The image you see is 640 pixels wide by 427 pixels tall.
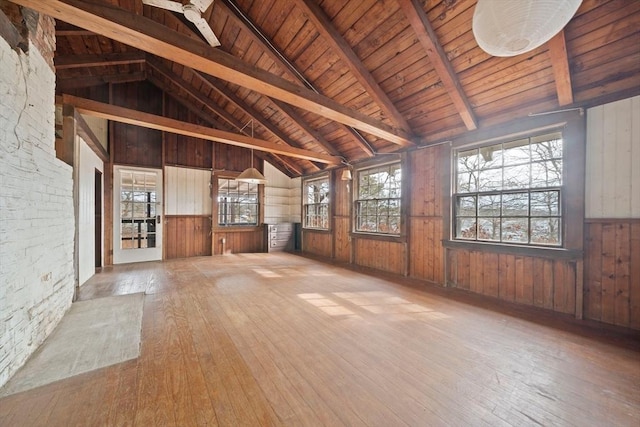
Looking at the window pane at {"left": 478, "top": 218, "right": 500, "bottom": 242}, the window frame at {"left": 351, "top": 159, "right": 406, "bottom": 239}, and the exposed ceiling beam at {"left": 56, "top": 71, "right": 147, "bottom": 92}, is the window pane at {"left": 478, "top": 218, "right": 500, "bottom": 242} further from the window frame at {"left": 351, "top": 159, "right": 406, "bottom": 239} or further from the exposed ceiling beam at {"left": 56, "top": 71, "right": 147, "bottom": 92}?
the exposed ceiling beam at {"left": 56, "top": 71, "right": 147, "bottom": 92}

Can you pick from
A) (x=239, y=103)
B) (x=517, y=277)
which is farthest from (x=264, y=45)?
(x=517, y=277)

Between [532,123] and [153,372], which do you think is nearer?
[153,372]

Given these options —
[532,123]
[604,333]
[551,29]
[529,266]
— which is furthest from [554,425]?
[532,123]

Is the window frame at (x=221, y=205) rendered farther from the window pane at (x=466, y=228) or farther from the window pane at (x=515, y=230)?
the window pane at (x=515, y=230)

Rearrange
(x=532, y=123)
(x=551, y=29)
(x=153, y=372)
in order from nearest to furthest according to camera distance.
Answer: (x=551, y=29)
(x=153, y=372)
(x=532, y=123)

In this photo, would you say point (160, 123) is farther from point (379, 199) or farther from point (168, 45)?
point (379, 199)

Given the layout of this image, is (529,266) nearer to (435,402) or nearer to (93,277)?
(435,402)

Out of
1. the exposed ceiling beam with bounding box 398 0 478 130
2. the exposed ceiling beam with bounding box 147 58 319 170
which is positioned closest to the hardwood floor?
the exposed ceiling beam with bounding box 398 0 478 130

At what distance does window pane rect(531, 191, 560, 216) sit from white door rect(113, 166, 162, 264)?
25.3 ft

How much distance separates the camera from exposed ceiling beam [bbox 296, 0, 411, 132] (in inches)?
130

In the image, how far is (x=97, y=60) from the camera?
5094 millimetres

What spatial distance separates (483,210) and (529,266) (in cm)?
97

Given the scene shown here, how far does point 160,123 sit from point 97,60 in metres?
2.39

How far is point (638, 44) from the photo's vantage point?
8.16ft
